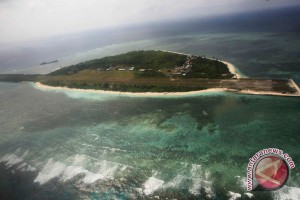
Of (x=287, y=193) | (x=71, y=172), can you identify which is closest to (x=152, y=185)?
(x=71, y=172)

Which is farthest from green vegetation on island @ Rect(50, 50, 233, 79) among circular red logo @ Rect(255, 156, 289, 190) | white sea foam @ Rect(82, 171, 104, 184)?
white sea foam @ Rect(82, 171, 104, 184)

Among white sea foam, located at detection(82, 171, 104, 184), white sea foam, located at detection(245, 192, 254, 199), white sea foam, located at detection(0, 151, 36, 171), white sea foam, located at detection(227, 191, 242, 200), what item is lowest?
white sea foam, located at detection(245, 192, 254, 199)

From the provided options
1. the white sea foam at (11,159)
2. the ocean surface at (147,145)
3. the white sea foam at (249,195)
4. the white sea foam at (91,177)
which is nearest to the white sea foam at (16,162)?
the white sea foam at (11,159)

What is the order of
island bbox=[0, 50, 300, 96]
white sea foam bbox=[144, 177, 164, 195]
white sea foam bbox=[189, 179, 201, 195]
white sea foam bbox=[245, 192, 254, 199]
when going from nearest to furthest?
white sea foam bbox=[245, 192, 254, 199] → white sea foam bbox=[189, 179, 201, 195] → white sea foam bbox=[144, 177, 164, 195] → island bbox=[0, 50, 300, 96]

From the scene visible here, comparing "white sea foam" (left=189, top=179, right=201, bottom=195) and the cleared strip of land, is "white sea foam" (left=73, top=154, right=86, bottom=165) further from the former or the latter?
the cleared strip of land

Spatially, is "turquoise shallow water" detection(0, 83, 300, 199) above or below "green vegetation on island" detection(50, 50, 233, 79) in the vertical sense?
below

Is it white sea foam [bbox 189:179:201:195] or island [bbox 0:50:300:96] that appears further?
island [bbox 0:50:300:96]

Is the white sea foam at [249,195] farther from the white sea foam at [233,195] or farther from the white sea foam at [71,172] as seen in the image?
the white sea foam at [71,172]
